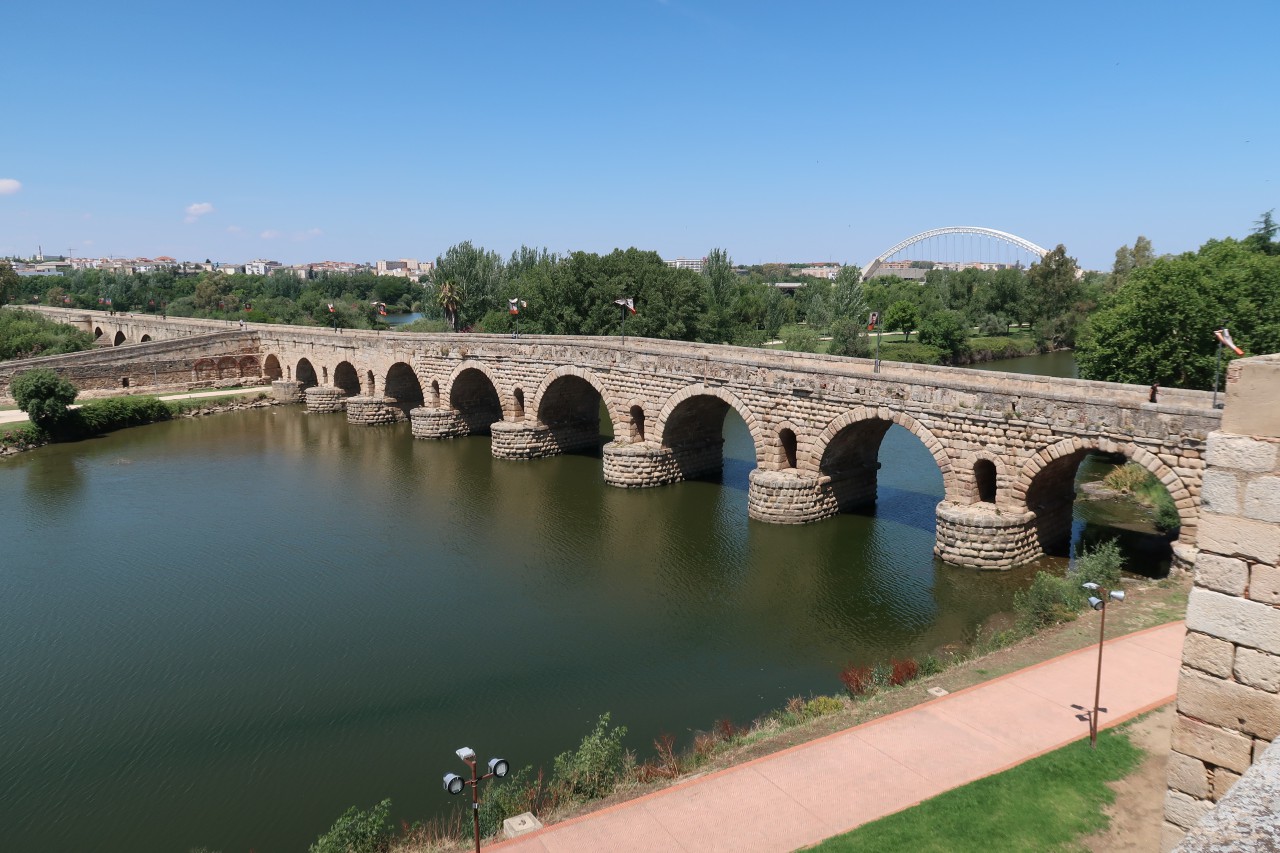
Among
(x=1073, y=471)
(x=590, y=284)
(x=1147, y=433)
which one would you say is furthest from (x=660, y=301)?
(x=1147, y=433)

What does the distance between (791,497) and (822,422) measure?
2.38m

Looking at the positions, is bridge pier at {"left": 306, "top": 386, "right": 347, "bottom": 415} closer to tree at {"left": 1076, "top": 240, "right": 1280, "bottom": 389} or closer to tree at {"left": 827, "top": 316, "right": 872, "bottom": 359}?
tree at {"left": 827, "top": 316, "right": 872, "bottom": 359}

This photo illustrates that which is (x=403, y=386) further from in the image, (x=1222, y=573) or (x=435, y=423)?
(x=1222, y=573)

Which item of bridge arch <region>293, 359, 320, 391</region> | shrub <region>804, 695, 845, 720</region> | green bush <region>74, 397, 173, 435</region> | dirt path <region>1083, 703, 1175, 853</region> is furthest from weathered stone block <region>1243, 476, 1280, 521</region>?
bridge arch <region>293, 359, 320, 391</region>

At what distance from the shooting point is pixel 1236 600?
16.3 feet

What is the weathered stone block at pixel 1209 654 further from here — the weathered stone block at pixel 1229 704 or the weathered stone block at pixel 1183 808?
the weathered stone block at pixel 1183 808

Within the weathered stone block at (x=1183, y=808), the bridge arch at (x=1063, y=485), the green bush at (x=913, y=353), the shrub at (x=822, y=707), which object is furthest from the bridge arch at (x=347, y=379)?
the weathered stone block at (x=1183, y=808)

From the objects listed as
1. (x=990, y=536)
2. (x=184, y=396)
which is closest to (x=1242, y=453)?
(x=990, y=536)

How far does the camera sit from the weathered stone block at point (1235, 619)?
488cm

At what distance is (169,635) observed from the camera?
17.4 metres

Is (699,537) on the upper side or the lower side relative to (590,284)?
lower

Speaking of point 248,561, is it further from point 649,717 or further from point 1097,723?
point 1097,723

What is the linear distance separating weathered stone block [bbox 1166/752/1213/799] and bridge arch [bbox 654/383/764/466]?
19.9 meters

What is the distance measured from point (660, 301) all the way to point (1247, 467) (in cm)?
4166
